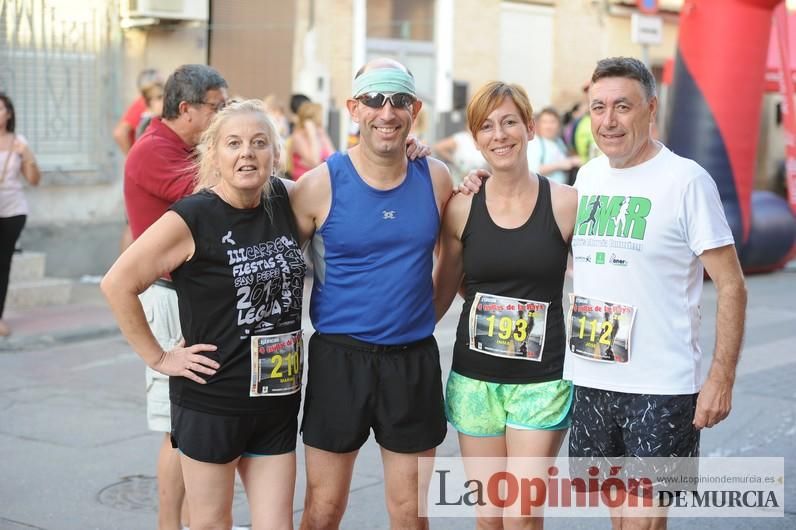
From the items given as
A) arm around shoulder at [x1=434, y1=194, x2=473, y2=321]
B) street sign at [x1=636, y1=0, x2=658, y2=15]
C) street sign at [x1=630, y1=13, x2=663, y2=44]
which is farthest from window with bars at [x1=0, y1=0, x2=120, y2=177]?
arm around shoulder at [x1=434, y1=194, x2=473, y2=321]

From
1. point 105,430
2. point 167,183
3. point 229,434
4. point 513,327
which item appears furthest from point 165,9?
point 229,434

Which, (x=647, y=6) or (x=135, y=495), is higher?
(x=647, y=6)

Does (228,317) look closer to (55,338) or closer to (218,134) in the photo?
(218,134)

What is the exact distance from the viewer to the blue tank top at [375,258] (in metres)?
3.91

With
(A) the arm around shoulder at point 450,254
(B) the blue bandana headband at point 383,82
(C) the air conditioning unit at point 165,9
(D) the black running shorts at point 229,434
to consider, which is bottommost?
(D) the black running shorts at point 229,434

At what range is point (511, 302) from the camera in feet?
13.0

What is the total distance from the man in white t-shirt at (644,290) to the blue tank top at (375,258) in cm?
54

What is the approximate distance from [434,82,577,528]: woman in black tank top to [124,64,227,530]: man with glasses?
1189 mm

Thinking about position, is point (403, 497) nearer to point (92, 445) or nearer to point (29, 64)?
point (92, 445)

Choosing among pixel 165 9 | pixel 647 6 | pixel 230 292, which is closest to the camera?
pixel 230 292

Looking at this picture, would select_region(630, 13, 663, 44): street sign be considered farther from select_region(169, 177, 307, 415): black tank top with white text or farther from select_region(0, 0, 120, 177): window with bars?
select_region(169, 177, 307, 415): black tank top with white text

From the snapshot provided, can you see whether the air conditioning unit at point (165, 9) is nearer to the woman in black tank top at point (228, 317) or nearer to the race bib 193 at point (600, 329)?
the woman in black tank top at point (228, 317)

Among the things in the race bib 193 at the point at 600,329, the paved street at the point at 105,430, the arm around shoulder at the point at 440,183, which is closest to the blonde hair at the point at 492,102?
the arm around shoulder at the point at 440,183

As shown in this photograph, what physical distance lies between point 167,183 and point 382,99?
106cm
